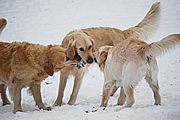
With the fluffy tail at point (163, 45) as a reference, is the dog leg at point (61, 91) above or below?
below

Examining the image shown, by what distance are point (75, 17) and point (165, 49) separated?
1083cm

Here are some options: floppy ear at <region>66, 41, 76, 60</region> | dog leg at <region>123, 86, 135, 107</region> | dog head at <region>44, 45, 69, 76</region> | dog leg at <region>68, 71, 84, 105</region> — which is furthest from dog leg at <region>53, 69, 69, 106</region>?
dog leg at <region>123, 86, 135, 107</region>

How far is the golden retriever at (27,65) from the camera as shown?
5.94 meters

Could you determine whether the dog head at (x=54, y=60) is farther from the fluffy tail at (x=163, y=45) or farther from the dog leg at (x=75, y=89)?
the fluffy tail at (x=163, y=45)

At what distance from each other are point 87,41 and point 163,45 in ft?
6.18

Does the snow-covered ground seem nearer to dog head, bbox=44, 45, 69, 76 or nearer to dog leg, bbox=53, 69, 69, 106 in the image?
dog leg, bbox=53, 69, 69, 106

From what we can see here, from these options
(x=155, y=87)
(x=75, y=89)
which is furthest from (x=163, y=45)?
(x=75, y=89)

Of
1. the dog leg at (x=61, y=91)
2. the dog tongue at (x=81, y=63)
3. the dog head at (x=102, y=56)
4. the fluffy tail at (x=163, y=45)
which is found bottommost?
the dog leg at (x=61, y=91)

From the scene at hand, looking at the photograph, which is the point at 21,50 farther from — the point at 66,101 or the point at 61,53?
the point at 66,101

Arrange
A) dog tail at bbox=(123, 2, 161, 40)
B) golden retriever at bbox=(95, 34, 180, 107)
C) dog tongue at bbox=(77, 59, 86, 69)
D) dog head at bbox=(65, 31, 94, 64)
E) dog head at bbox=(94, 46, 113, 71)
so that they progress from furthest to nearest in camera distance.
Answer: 1. dog tail at bbox=(123, 2, 161, 40)
2. dog tongue at bbox=(77, 59, 86, 69)
3. dog head at bbox=(65, 31, 94, 64)
4. dog head at bbox=(94, 46, 113, 71)
5. golden retriever at bbox=(95, 34, 180, 107)

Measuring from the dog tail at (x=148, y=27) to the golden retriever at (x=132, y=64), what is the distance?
1966 mm

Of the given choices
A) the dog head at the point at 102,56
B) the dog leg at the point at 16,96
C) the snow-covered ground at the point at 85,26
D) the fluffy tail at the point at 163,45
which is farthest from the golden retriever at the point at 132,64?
the dog leg at the point at 16,96

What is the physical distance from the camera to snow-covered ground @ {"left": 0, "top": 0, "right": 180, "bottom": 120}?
5.30 metres

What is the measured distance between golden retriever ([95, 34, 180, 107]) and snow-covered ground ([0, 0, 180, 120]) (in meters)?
0.40
